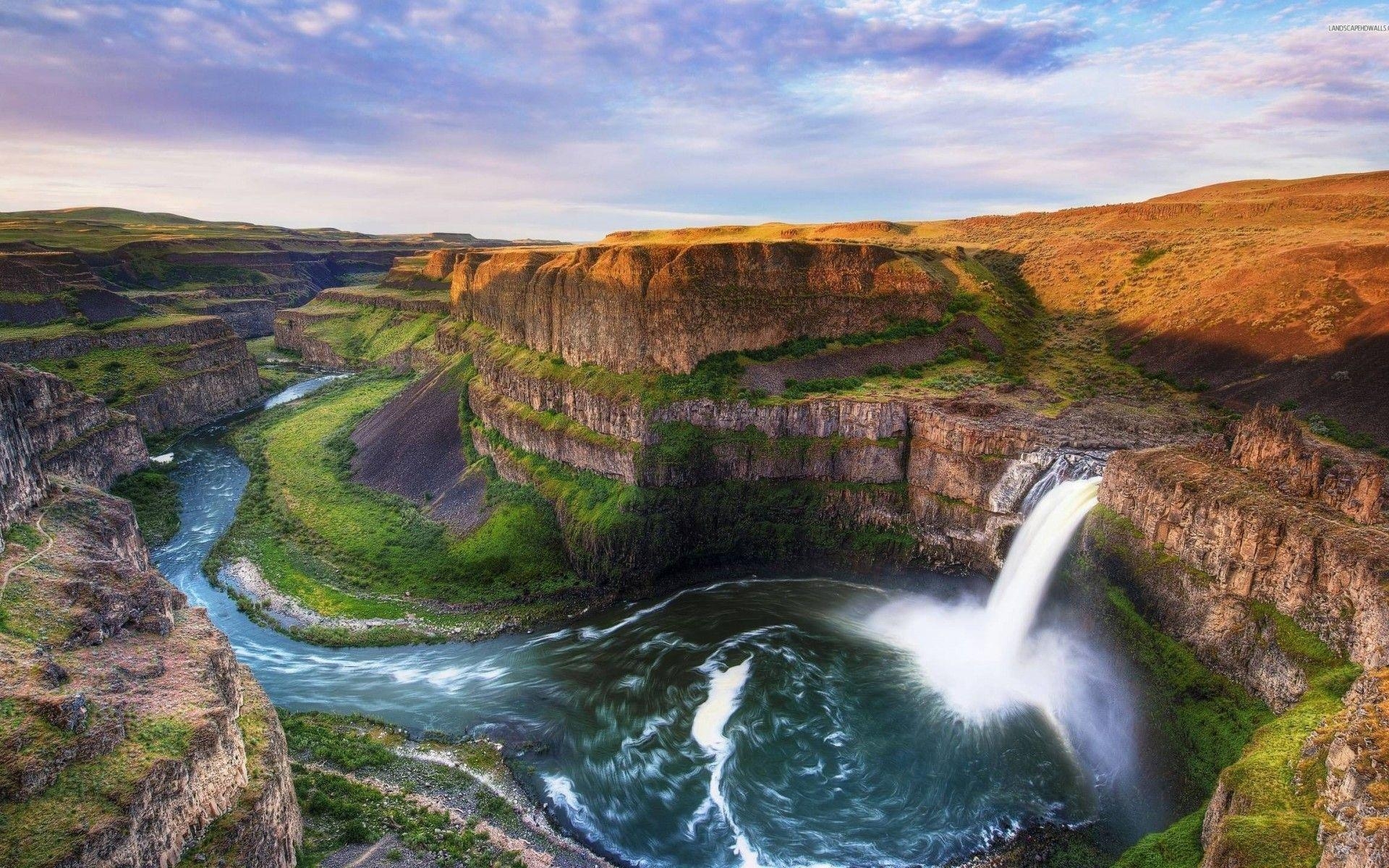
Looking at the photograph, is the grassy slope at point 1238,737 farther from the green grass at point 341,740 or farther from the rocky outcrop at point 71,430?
the rocky outcrop at point 71,430

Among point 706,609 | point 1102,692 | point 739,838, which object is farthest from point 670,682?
point 1102,692

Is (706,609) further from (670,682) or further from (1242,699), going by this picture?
(1242,699)

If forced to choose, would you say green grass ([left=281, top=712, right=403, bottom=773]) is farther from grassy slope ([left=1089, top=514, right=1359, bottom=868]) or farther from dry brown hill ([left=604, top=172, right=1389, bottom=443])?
dry brown hill ([left=604, top=172, right=1389, bottom=443])

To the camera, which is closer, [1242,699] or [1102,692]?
[1242,699]

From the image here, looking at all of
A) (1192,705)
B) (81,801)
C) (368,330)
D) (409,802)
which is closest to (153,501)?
(409,802)

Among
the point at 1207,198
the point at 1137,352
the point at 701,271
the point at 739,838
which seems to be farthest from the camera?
the point at 1207,198

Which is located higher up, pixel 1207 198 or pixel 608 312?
pixel 1207 198

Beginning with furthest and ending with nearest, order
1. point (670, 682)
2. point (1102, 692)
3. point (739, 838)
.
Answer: point (670, 682), point (1102, 692), point (739, 838)
